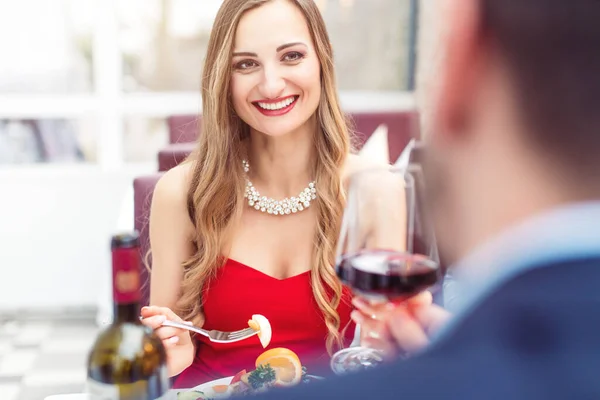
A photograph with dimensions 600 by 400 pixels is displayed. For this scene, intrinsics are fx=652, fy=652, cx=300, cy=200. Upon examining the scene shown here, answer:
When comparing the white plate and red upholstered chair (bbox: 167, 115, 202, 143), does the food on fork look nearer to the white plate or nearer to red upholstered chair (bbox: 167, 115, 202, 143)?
the white plate

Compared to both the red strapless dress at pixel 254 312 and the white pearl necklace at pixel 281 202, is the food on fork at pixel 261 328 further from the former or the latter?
the white pearl necklace at pixel 281 202

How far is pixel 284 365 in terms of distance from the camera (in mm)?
1152

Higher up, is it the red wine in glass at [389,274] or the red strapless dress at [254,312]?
the red wine in glass at [389,274]

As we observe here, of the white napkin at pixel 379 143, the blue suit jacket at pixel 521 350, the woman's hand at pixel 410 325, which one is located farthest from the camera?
the white napkin at pixel 379 143

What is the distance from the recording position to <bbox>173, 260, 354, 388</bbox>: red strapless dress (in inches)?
62.3

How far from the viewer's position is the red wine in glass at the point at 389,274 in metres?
0.80

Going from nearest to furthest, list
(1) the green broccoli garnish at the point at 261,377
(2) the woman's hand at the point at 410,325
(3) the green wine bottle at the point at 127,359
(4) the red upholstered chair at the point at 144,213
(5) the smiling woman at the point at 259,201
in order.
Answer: (2) the woman's hand at the point at 410,325 → (3) the green wine bottle at the point at 127,359 → (1) the green broccoli garnish at the point at 261,377 → (5) the smiling woman at the point at 259,201 → (4) the red upholstered chair at the point at 144,213

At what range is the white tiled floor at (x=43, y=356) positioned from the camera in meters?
3.07

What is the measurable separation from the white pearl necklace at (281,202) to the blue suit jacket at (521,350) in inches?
53.6

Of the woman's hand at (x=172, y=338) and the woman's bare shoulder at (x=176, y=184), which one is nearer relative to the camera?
the woman's hand at (x=172, y=338)

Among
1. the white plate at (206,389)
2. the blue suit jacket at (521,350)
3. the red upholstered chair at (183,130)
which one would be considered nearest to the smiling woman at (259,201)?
the white plate at (206,389)

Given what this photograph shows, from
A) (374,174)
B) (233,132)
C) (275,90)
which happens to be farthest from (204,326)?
(374,174)

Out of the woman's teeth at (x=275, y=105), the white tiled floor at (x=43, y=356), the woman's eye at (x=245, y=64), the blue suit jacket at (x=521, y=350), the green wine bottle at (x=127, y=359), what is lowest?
the white tiled floor at (x=43, y=356)

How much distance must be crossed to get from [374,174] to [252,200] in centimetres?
87
